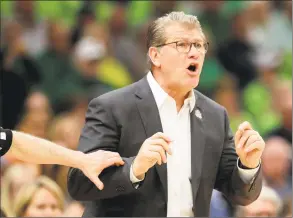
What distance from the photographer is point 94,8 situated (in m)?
8.52

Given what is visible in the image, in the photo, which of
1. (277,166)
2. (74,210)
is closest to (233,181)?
(74,210)

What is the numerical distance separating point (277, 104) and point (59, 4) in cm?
245

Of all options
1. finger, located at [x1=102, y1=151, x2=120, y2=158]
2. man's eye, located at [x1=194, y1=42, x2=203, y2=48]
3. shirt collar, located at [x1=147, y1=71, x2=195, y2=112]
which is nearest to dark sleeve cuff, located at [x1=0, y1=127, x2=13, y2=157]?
finger, located at [x1=102, y1=151, x2=120, y2=158]

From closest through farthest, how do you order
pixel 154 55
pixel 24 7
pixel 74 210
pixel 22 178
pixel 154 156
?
pixel 154 156, pixel 154 55, pixel 74 210, pixel 22 178, pixel 24 7

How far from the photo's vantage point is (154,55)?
385cm

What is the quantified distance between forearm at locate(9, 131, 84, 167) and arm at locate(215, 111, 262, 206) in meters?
0.75

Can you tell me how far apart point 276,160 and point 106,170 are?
3530 millimetres

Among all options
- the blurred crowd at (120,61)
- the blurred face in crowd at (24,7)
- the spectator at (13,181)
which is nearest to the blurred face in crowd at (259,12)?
the blurred crowd at (120,61)

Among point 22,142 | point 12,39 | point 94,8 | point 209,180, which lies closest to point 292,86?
point 94,8

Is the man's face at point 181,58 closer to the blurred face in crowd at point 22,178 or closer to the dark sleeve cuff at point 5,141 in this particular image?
the dark sleeve cuff at point 5,141

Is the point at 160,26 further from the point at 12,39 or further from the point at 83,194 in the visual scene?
the point at 12,39

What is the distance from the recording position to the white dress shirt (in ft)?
12.0

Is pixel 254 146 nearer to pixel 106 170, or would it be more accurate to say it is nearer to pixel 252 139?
pixel 252 139

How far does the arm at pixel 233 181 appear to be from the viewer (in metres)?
3.76
